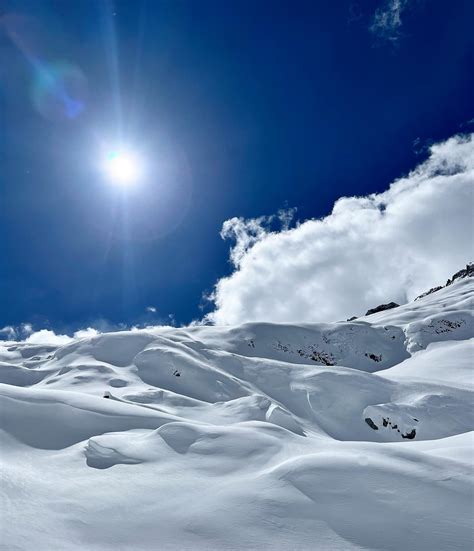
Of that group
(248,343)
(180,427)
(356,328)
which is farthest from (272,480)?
(356,328)

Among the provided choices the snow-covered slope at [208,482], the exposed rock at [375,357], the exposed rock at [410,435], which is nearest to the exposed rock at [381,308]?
the exposed rock at [375,357]

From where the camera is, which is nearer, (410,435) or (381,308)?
(410,435)

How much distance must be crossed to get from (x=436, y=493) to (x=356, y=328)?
40.9 meters

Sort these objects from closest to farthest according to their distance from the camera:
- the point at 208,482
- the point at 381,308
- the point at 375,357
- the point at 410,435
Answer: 1. the point at 208,482
2. the point at 410,435
3. the point at 375,357
4. the point at 381,308

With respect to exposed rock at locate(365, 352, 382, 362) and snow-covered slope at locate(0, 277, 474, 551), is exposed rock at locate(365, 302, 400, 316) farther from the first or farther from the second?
snow-covered slope at locate(0, 277, 474, 551)

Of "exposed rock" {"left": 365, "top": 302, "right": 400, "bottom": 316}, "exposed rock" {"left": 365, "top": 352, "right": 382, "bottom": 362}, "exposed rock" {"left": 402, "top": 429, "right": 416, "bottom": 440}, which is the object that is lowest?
"exposed rock" {"left": 402, "top": 429, "right": 416, "bottom": 440}

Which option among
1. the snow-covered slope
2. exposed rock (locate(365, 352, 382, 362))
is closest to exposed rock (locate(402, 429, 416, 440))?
the snow-covered slope

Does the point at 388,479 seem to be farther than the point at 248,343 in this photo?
No

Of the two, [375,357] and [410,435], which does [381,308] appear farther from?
[410,435]

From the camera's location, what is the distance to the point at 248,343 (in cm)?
3641

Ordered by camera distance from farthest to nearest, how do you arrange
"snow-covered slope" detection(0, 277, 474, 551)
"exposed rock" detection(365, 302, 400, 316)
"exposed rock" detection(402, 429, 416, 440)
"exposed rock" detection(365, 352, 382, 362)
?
"exposed rock" detection(365, 302, 400, 316)
"exposed rock" detection(365, 352, 382, 362)
"exposed rock" detection(402, 429, 416, 440)
"snow-covered slope" detection(0, 277, 474, 551)

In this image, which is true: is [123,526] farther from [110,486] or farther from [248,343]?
[248,343]

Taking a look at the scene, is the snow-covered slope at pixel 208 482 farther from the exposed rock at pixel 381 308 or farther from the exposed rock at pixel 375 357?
the exposed rock at pixel 381 308

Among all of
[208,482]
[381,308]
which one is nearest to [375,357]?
[208,482]
